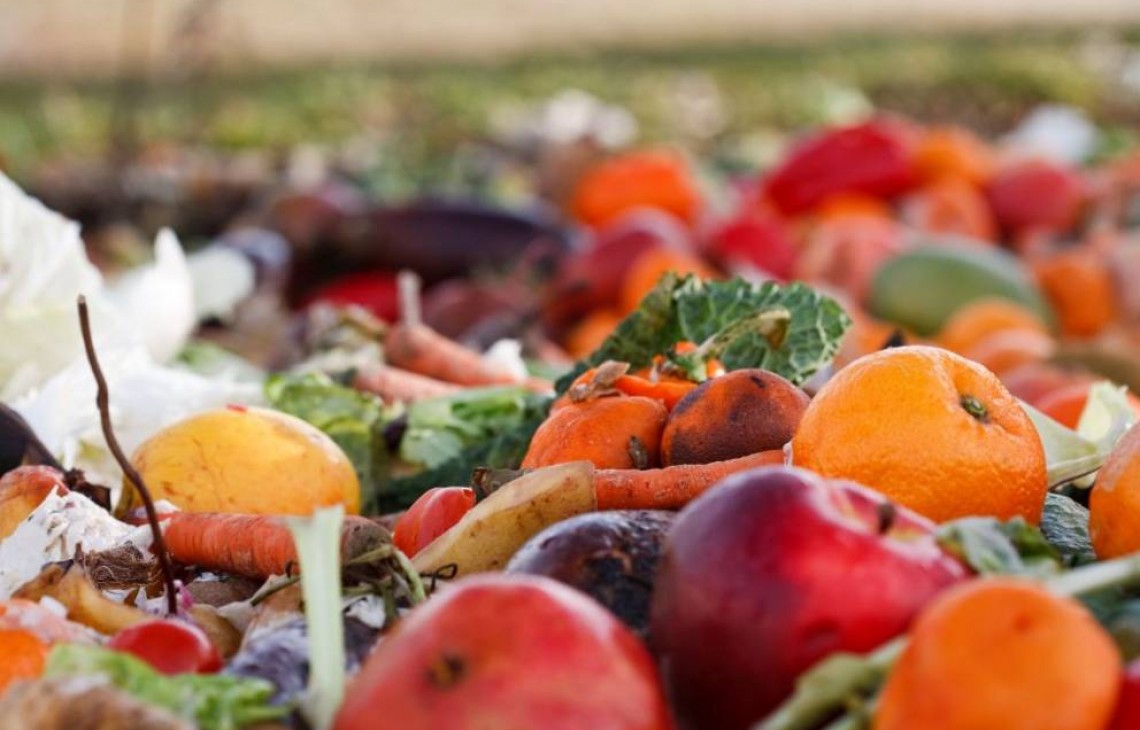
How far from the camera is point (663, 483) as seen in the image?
5.69 feet

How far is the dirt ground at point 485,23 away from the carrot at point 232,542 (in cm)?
1332

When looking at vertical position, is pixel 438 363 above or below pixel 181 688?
below

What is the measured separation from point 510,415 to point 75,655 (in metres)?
1.63

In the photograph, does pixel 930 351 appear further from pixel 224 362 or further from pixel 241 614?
pixel 224 362

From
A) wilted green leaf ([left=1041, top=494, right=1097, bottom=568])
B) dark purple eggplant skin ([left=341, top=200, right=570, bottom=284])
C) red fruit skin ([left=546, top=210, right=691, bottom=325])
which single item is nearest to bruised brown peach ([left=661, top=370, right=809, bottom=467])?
wilted green leaf ([left=1041, top=494, right=1097, bottom=568])

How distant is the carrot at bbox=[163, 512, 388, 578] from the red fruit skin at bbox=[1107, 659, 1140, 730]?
0.95 meters

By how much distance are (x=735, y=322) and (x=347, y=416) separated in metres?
0.94

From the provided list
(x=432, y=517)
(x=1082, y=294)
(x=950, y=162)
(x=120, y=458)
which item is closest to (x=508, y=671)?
(x=120, y=458)

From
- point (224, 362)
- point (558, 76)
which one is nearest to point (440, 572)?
point (224, 362)

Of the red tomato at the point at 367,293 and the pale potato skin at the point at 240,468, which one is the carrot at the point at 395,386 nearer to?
the pale potato skin at the point at 240,468

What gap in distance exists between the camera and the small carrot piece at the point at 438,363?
321 cm

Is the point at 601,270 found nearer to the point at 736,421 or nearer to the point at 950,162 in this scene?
the point at 950,162

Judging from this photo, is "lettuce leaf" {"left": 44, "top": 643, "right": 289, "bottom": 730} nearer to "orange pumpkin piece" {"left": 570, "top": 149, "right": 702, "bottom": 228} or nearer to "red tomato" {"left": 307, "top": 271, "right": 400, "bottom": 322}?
"red tomato" {"left": 307, "top": 271, "right": 400, "bottom": 322}

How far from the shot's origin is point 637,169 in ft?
21.5
